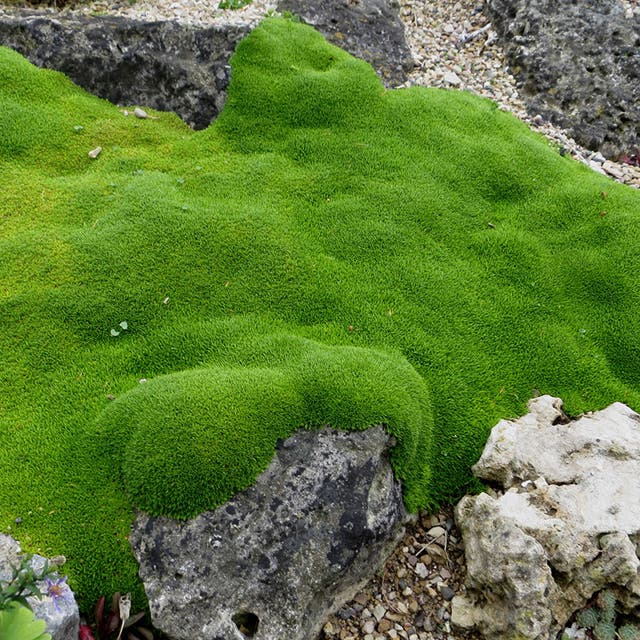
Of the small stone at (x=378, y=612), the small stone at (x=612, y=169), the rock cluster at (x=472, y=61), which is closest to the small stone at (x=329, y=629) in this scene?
the small stone at (x=378, y=612)

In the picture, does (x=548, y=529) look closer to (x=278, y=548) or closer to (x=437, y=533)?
(x=437, y=533)

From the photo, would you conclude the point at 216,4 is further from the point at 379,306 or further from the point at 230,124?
the point at 379,306

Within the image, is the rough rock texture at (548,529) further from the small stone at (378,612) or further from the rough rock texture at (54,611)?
the rough rock texture at (54,611)

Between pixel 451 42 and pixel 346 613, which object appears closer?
pixel 346 613

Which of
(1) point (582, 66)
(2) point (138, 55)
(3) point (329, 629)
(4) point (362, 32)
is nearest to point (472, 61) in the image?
(1) point (582, 66)

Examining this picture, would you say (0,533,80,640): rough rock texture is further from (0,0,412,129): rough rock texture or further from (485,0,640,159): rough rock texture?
(485,0,640,159): rough rock texture
